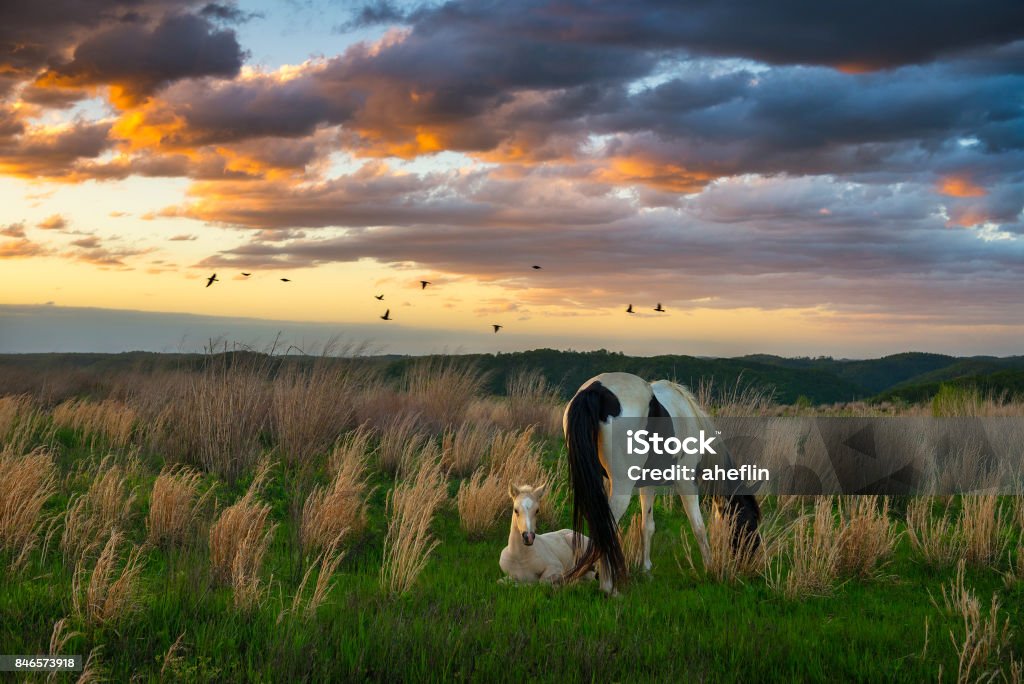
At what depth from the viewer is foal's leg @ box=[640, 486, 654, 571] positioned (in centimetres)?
831

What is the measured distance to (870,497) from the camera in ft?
27.9

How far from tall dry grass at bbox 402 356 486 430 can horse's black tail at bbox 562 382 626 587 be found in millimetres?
9462

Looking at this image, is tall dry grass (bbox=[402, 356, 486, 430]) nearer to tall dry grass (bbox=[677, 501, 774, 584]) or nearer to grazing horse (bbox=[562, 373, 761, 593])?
grazing horse (bbox=[562, 373, 761, 593])

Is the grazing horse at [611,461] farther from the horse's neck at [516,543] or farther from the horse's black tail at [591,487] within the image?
the horse's neck at [516,543]

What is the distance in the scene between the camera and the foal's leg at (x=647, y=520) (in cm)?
831

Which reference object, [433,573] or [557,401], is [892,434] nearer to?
[433,573]

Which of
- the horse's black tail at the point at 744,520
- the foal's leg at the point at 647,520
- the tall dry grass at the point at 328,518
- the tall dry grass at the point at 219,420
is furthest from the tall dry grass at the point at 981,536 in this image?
the tall dry grass at the point at 219,420

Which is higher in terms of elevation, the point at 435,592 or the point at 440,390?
the point at 440,390

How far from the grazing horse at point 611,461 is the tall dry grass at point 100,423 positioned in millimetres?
9595

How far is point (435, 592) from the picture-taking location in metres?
7.26

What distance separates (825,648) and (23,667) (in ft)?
18.2

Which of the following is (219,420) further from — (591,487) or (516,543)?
(591,487)

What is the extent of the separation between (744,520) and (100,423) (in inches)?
546

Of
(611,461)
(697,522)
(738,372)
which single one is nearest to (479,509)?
(611,461)
